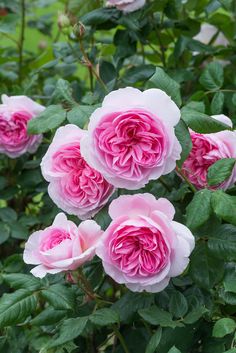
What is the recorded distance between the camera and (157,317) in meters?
1.25

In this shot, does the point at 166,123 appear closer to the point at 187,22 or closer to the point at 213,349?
the point at 213,349

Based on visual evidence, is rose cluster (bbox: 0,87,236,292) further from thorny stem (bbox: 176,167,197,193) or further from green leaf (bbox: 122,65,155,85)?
green leaf (bbox: 122,65,155,85)

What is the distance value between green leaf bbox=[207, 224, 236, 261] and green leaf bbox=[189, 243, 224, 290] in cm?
2

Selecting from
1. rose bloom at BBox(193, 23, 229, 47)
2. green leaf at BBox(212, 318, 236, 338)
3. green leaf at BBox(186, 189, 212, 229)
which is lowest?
rose bloom at BBox(193, 23, 229, 47)

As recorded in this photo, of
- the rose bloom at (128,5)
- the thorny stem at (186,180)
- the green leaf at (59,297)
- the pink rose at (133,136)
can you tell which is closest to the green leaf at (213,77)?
the rose bloom at (128,5)

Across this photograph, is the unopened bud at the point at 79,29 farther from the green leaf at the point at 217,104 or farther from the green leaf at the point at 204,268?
the green leaf at the point at 204,268

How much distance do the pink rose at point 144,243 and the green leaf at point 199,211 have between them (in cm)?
4

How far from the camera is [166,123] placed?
118 cm

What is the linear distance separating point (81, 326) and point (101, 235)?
0.17m

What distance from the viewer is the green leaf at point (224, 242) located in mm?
1241

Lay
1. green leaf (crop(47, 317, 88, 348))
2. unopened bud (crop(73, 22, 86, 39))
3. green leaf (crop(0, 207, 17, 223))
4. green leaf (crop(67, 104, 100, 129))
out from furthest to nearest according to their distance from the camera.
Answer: green leaf (crop(0, 207, 17, 223)) → unopened bud (crop(73, 22, 86, 39)) → green leaf (crop(67, 104, 100, 129)) → green leaf (crop(47, 317, 88, 348))

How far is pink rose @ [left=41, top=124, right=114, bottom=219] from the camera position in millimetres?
1255

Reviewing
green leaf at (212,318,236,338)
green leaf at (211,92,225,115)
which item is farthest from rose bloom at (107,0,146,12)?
green leaf at (212,318,236,338)

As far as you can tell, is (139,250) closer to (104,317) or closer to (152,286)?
(152,286)
